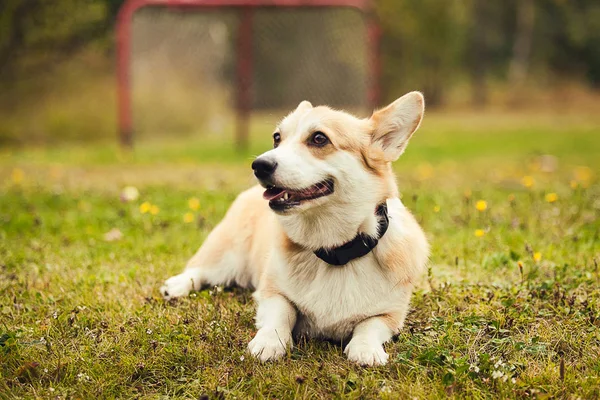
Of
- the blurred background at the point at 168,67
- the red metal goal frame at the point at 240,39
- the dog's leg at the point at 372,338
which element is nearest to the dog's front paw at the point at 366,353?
the dog's leg at the point at 372,338

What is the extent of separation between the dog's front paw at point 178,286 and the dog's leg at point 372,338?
107 centimetres

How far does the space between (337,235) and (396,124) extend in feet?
2.00

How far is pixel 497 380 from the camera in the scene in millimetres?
2258

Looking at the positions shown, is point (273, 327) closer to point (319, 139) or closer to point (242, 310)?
point (242, 310)

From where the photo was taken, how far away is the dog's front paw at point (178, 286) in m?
3.30

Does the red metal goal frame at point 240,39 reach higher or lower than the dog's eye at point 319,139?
lower

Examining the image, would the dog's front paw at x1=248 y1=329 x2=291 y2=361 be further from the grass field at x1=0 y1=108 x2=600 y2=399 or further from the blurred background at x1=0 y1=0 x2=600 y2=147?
the blurred background at x1=0 y1=0 x2=600 y2=147

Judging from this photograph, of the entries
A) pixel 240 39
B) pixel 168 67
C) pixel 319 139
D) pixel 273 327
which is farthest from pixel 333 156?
pixel 168 67

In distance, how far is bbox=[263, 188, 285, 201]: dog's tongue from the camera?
2654mm

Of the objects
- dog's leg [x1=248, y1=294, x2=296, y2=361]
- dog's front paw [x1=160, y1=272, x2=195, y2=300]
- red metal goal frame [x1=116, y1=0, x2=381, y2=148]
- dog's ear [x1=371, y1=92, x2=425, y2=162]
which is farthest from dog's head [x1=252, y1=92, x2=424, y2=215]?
red metal goal frame [x1=116, y1=0, x2=381, y2=148]

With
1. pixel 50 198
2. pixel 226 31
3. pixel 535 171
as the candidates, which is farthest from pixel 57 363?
pixel 226 31

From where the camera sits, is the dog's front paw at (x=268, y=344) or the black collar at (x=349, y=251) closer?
the dog's front paw at (x=268, y=344)

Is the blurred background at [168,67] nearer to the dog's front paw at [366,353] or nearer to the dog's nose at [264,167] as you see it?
the dog's nose at [264,167]

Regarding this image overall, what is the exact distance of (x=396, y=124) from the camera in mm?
2904
